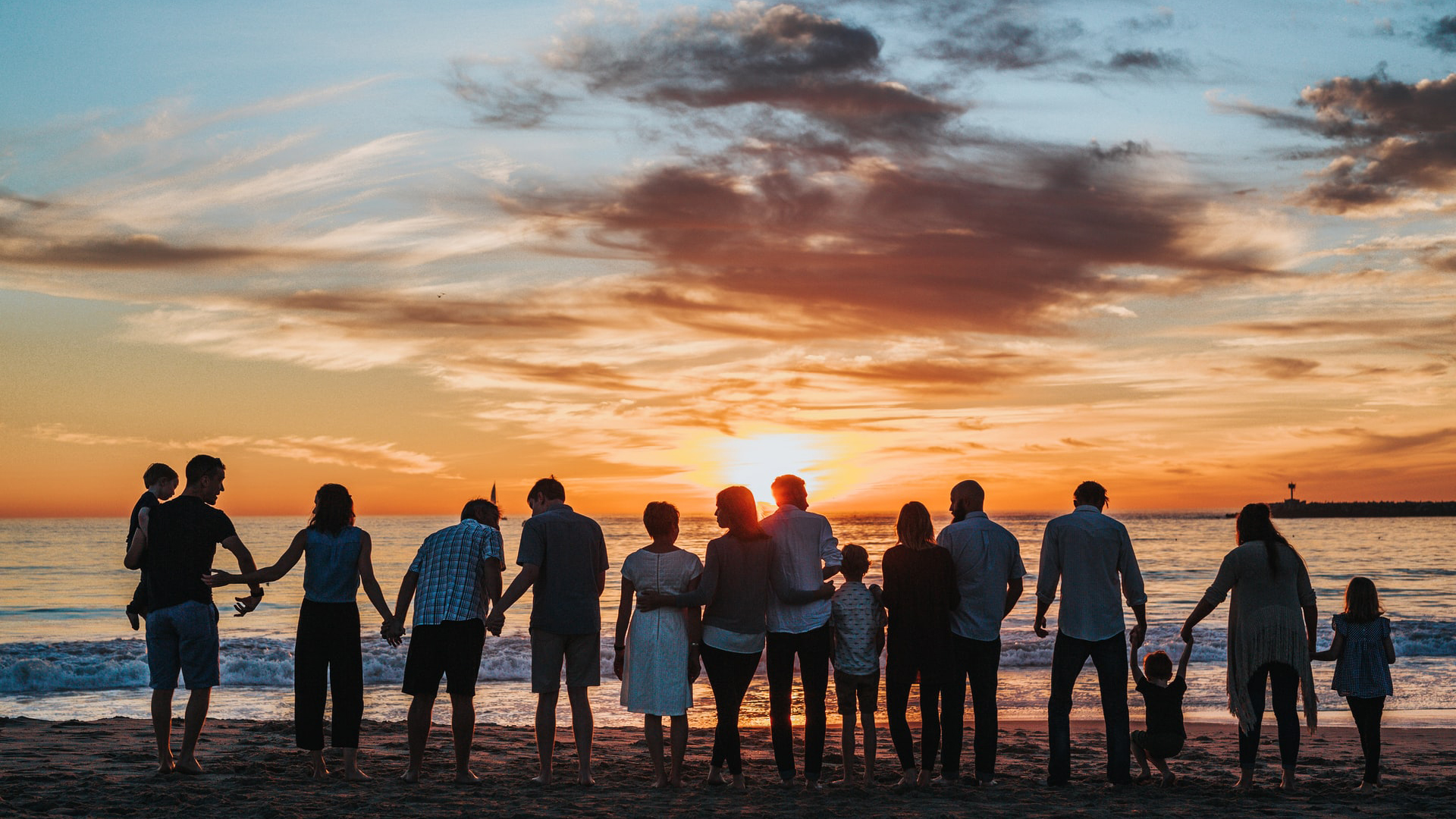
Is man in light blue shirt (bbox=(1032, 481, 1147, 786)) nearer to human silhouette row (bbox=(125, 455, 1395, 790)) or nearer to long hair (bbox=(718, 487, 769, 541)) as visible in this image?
human silhouette row (bbox=(125, 455, 1395, 790))

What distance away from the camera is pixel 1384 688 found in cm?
647

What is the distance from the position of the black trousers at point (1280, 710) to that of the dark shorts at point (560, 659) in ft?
13.5

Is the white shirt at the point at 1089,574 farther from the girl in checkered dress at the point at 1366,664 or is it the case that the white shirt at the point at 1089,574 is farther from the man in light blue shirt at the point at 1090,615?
the girl in checkered dress at the point at 1366,664

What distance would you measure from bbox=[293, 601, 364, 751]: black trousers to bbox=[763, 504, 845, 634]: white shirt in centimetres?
264

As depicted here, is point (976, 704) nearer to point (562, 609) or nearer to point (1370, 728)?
point (1370, 728)

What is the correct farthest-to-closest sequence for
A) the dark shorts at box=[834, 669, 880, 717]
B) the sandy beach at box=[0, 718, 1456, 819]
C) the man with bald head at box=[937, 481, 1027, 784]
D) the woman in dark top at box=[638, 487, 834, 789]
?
the man with bald head at box=[937, 481, 1027, 784] → the dark shorts at box=[834, 669, 880, 717] → the woman in dark top at box=[638, 487, 834, 789] → the sandy beach at box=[0, 718, 1456, 819]

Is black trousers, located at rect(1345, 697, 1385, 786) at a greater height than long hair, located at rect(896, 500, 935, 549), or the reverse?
long hair, located at rect(896, 500, 935, 549)

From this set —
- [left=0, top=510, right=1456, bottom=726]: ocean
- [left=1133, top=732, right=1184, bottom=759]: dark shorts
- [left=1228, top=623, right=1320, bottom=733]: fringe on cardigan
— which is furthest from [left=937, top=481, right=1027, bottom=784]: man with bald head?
[left=0, top=510, right=1456, bottom=726]: ocean

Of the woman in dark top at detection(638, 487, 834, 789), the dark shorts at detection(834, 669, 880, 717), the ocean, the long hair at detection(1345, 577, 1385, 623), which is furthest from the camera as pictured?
the ocean

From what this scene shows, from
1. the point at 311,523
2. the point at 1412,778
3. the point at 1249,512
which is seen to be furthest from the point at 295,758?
the point at 1412,778

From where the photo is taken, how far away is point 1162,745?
Result: 21.0 ft

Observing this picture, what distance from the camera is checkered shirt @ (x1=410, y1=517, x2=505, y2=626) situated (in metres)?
6.24

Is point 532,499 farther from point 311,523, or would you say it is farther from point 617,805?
point 617,805

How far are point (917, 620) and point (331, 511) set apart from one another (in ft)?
12.3
